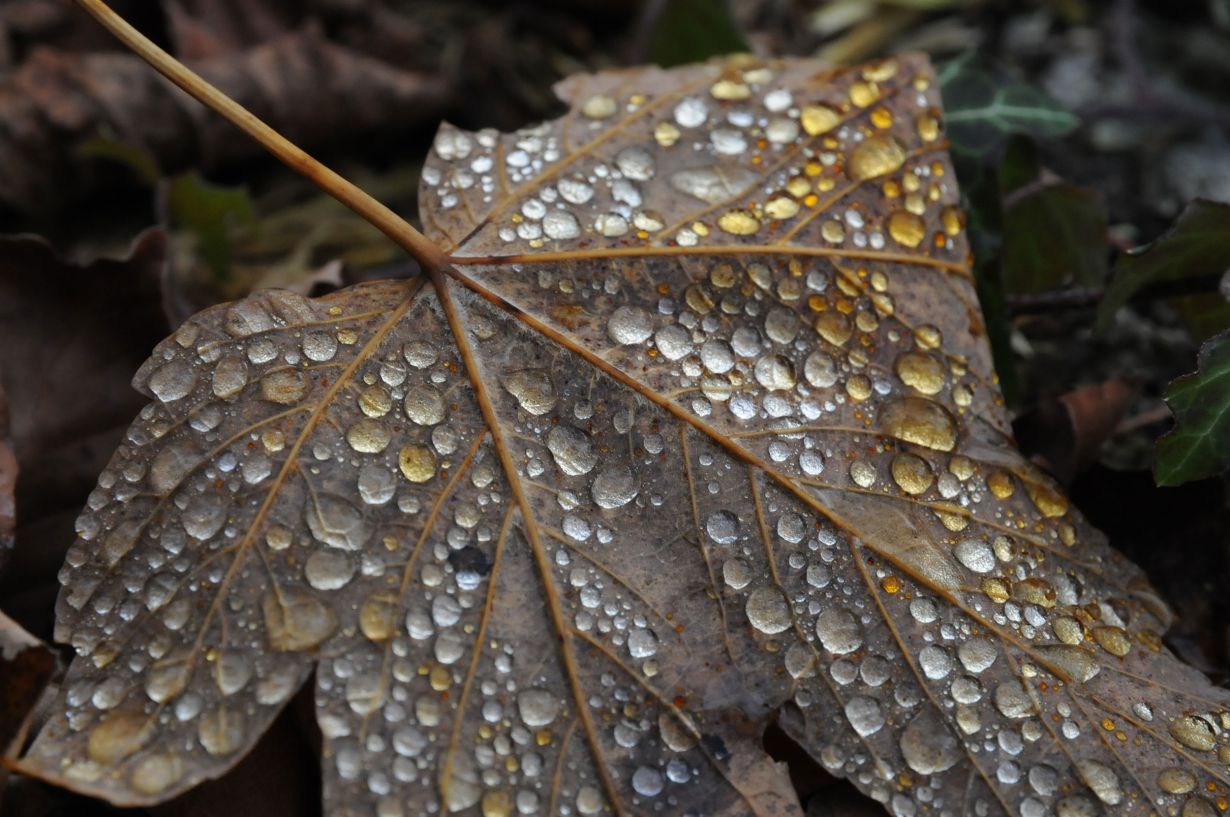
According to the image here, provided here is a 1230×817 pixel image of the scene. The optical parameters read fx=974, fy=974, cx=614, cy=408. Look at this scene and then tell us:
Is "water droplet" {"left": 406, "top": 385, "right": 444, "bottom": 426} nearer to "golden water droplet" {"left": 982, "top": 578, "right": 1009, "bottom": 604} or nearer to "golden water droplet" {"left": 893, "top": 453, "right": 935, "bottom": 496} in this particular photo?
"golden water droplet" {"left": 893, "top": 453, "right": 935, "bottom": 496}

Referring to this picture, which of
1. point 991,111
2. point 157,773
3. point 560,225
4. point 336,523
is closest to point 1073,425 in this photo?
point 991,111

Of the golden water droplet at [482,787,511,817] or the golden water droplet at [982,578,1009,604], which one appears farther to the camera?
the golden water droplet at [982,578,1009,604]

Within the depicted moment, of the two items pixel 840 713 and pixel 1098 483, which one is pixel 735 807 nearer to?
pixel 840 713

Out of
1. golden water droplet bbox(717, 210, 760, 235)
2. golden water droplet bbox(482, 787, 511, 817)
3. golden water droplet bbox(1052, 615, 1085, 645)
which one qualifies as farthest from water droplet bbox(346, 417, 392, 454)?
golden water droplet bbox(1052, 615, 1085, 645)

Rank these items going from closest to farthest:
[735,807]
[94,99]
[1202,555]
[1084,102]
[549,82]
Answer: [735,807], [1202,555], [94,99], [1084,102], [549,82]

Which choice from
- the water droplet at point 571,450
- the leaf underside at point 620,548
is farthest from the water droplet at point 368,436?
the water droplet at point 571,450

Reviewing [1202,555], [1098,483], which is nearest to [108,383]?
[1098,483]
